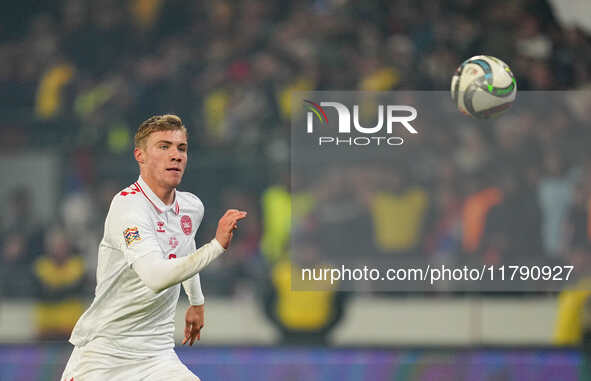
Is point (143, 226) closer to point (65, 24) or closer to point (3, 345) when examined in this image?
point (3, 345)

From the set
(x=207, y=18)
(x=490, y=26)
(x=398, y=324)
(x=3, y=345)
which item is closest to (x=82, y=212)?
(x=3, y=345)

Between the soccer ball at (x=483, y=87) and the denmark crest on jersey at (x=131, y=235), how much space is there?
2.72 meters

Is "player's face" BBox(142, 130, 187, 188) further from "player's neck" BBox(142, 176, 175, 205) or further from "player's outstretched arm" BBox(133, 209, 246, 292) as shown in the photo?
"player's outstretched arm" BBox(133, 209, 246, 292)

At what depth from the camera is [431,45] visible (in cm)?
652

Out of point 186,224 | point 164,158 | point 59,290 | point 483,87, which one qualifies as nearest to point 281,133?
point 483,87

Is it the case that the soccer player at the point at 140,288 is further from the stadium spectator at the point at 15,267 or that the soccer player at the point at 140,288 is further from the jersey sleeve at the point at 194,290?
the stadium spectator at the point at 15,267

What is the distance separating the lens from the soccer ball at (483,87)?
560cm

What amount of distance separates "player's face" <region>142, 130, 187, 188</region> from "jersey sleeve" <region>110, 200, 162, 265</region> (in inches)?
5.9

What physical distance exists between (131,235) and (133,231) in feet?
0.05

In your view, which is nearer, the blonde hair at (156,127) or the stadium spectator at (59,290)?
the blonde hair at (156,127)

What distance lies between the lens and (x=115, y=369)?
377 centimetres

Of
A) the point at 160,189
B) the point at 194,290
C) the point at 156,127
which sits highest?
the point at 156,127

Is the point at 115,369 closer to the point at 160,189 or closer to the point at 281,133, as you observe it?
the point at 160,189

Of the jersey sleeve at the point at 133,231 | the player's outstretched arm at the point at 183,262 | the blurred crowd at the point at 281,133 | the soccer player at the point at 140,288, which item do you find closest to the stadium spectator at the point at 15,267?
the blurred crowd at the point at 281,133
